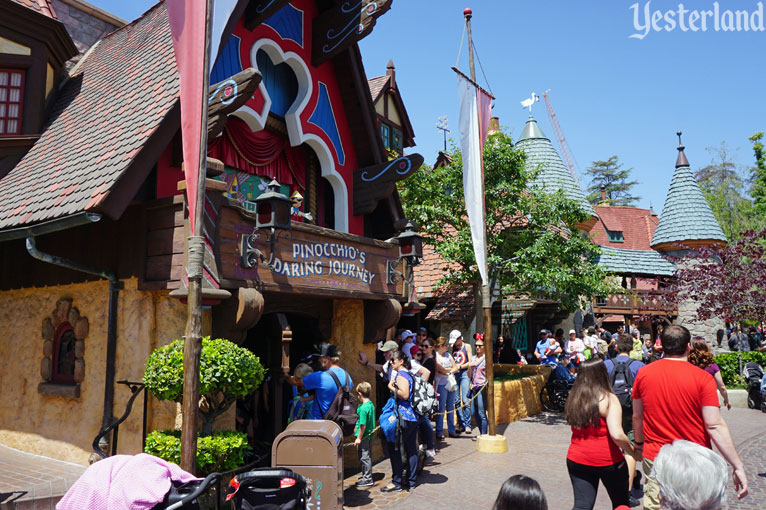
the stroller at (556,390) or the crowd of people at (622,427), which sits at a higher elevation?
the crowd of people at (622,427)

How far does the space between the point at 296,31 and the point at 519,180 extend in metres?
6.94

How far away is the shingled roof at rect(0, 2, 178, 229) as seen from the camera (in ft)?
Answer: 21.5

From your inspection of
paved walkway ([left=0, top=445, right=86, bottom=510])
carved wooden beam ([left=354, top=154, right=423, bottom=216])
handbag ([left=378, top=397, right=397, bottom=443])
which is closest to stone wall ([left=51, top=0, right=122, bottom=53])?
carved wooden beam ([left=354, top=154, right=423, bottom=216])


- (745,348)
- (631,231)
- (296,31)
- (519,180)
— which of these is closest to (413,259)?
(296,31)

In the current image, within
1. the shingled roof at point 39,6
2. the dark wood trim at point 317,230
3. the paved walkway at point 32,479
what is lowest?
the paved walkway at point 32,479

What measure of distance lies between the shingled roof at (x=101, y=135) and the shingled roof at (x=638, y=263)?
100ft

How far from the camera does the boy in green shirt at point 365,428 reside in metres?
7.44

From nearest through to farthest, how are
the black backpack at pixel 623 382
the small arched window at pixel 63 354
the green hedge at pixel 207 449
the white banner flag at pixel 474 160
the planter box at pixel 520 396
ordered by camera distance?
the green hedge at pixel 207 449, the black backpack at pixel 623 382, the small arched window at pixel 63 354, the white banner flag at pixel 474 160, the planter box at pixel 520 396

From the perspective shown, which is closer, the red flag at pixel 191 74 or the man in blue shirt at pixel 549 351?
the red flag at pixel 191 74

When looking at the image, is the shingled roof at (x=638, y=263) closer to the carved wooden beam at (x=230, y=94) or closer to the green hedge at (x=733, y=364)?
the green hedge at (x=733, y=364)

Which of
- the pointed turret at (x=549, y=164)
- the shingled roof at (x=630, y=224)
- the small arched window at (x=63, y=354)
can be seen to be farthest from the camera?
the shingled roof at (x=630, y=224)

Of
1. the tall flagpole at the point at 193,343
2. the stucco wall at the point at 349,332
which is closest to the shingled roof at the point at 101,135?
the tall flagpole at the point at 193,343

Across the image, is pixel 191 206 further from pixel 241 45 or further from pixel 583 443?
pixel 241 45

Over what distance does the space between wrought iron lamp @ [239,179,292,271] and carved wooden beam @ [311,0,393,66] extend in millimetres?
3648
